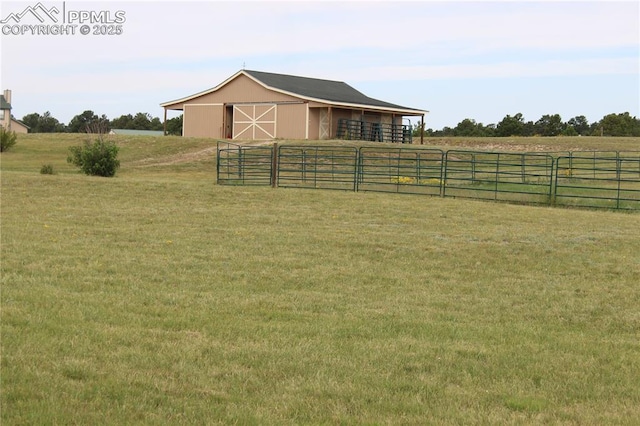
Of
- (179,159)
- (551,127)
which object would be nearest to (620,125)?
(551,127)

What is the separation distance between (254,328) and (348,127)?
38265 millimetres

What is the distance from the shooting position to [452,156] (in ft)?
129

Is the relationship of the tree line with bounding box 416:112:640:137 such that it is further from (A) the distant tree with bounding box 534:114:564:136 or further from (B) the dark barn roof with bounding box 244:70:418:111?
(B) the dark barn roof with bounding box 244:70:418:111

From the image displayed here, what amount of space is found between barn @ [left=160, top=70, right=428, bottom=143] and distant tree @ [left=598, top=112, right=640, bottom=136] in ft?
109

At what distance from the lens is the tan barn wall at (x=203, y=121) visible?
152 ft

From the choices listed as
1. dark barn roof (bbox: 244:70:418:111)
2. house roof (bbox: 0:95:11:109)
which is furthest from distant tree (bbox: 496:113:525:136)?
house roof (bbox: 0:95:11:109)

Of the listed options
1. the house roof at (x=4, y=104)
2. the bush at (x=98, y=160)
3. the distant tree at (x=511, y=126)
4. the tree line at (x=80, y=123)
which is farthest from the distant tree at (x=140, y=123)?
the bush at (x=98, y=160)

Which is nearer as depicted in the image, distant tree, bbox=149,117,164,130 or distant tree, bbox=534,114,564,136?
distant tree, bbox=534,114,564,136

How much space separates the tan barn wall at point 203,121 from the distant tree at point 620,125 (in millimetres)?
41824

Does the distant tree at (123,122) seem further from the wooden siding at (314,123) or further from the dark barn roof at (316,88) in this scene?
the wooden siding at (314,123)

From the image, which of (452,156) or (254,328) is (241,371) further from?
(452,156)

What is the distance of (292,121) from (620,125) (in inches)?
1692

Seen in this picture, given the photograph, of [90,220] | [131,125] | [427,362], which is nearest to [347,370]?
[427,362]

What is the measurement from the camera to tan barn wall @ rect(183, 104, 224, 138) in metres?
46.2
